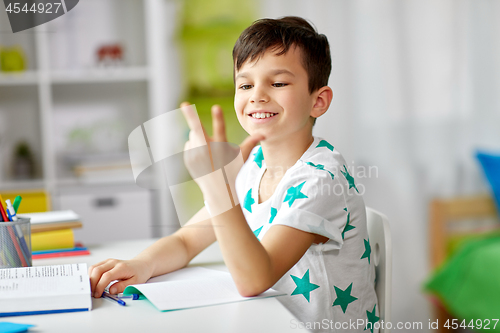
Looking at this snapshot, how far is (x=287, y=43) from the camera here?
876mm

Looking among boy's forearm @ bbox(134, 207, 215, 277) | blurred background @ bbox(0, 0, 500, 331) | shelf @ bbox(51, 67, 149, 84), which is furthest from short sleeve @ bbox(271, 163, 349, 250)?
shelf @ bbox(51, 67, 149, 84)

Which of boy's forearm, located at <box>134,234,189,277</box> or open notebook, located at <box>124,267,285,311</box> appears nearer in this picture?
open notebook, located at <box>124,267,285,311</box>

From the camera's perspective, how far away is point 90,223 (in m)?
2.11

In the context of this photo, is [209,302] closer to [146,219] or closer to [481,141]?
[146,219]

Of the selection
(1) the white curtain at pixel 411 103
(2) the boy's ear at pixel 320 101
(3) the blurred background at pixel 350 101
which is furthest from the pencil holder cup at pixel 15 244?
(1) the white curtain at pixel 411 103

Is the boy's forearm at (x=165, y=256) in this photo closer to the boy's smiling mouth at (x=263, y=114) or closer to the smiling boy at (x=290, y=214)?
the smiling boy at (x=290, y=214)

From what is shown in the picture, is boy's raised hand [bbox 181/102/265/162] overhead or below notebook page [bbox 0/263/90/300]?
overhead

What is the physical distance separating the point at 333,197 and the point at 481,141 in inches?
70.9

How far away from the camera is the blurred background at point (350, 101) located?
216 centimetres

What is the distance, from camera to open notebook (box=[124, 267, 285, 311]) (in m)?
0.67

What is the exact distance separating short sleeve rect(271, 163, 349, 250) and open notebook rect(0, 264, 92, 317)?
0.95 ft

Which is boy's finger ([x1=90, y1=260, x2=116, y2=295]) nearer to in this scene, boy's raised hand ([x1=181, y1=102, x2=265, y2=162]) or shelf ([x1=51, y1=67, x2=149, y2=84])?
boy's raised hand ([x1=181, y1=102, x2=265, y2=162])

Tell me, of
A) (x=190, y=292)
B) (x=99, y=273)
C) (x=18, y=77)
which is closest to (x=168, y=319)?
(x=190, y=292)

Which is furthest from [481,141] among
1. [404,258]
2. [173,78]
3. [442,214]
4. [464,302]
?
[173,78]
